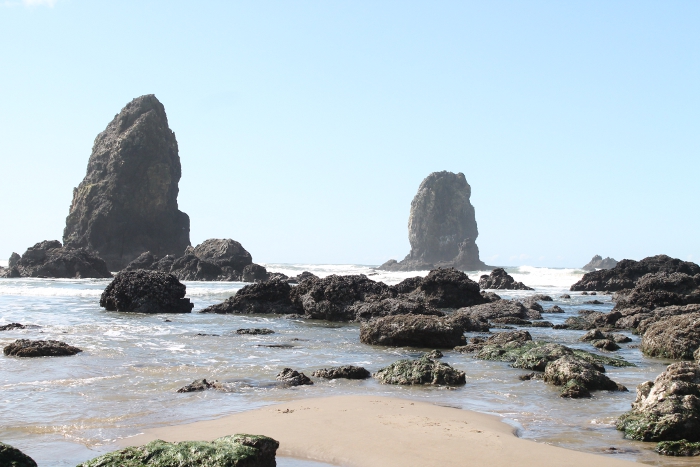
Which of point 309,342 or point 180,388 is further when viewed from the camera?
point 309,342

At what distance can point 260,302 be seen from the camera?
20156 mm

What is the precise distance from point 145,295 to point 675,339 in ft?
49.5

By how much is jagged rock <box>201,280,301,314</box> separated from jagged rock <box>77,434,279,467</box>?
15.6 m

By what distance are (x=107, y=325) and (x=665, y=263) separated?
89.9ft

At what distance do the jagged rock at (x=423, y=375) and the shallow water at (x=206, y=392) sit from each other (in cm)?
24

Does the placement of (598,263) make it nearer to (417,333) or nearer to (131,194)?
(131,194)

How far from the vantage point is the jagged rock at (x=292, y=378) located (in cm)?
795

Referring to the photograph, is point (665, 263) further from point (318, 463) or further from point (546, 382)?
point (318, 463)

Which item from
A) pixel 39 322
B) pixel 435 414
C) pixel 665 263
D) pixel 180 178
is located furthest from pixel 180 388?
pixel 180 178

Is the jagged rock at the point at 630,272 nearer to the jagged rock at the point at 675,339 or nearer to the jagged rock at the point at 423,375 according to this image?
the jagged rock at the point at 675,339

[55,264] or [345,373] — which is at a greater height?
[55,264]

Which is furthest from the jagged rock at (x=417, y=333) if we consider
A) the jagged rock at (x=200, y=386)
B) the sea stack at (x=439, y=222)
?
the sea stack at (x=439, y=222)

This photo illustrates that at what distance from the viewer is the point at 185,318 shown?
59.0 ft

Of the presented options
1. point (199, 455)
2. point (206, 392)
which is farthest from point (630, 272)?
point (199, 455)
